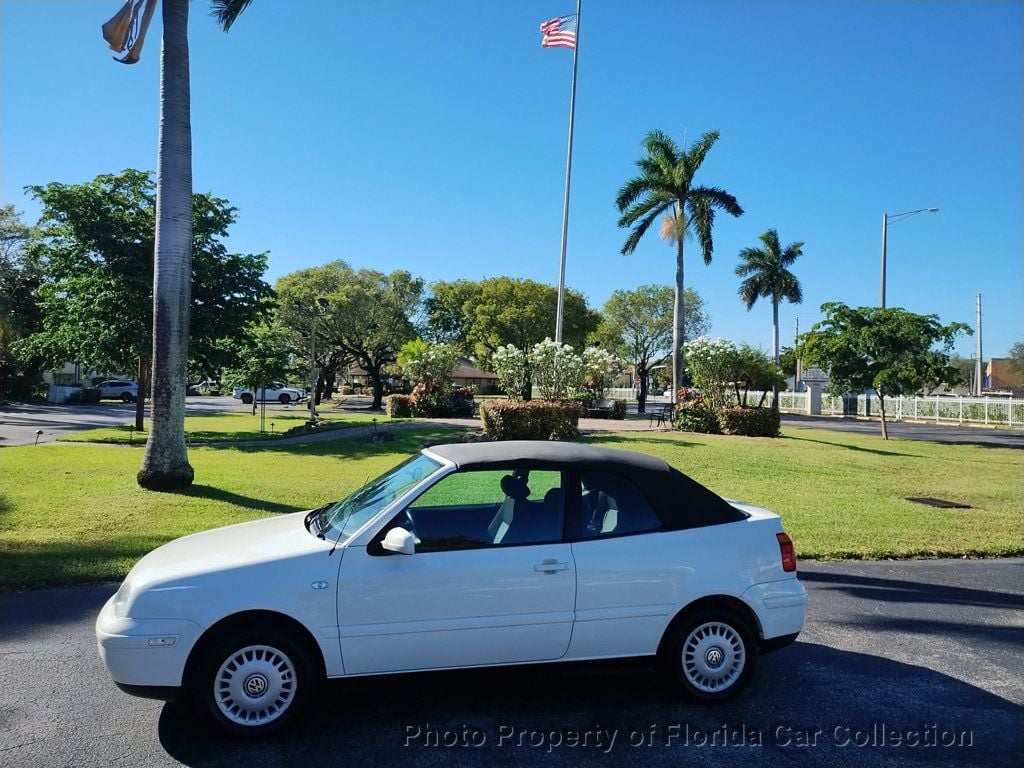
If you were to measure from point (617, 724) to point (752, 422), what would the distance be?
1910 cm

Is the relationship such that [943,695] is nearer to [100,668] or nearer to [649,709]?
[649,709]

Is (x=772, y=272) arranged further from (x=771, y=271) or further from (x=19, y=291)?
(x=19, y=291)

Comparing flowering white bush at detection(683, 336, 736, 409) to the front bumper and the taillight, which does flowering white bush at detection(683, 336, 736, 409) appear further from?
the front bumper

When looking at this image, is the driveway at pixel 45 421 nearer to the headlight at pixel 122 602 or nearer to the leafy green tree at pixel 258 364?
the leafy green tree at pixel 258 364

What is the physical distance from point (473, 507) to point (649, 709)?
159cm

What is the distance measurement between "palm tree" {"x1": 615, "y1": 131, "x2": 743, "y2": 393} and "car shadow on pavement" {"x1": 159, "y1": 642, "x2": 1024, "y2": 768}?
26.9 metres

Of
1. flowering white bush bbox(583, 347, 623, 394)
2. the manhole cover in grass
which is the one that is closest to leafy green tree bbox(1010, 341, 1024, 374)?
flowering white bush bbox(583, 347, 623, 394)

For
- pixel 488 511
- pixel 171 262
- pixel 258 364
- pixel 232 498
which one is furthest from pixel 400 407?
pixel 488 511

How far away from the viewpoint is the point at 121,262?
19.8 meters

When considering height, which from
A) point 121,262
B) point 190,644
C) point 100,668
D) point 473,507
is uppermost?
point 121,262

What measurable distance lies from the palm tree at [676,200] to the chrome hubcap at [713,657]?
27.1 metres

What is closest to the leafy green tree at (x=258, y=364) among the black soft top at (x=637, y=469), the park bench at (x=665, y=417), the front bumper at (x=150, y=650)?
the park bench at (x=665, y=417)

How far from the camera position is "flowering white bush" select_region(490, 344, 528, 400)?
22.0 metres

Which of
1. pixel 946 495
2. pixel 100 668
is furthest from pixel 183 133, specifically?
pixel 946 495
